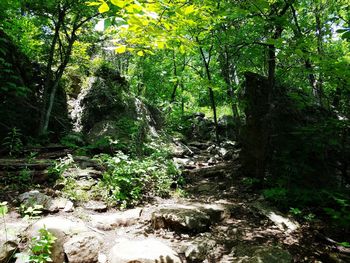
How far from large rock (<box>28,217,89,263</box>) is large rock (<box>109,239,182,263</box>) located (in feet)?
2.19

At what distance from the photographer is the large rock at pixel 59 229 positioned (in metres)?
3.80

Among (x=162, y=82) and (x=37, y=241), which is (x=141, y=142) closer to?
(x=37, y=241)

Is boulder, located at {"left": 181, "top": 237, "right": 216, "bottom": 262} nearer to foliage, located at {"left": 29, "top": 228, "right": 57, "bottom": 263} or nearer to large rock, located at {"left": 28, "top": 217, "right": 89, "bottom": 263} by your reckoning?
large rock, located at {"left": 28, "top": 217, "right": 89, "bottom": 263}

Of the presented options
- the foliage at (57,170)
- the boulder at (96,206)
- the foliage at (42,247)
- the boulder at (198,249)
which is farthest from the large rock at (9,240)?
the boulder at (198,249)

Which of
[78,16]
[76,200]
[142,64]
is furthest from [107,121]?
[142,64]

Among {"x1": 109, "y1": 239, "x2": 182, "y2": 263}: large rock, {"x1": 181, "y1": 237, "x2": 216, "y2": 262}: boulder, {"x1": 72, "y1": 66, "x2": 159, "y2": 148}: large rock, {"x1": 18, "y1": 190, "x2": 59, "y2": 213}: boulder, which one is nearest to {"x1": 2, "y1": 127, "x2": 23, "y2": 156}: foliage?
{"x1": 18, "y1": 190, "x2": 59, "y2": 213}: boulder

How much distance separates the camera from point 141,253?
384 centimetres

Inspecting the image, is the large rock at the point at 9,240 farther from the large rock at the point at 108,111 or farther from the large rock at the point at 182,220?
the large rock at the point at 108,111

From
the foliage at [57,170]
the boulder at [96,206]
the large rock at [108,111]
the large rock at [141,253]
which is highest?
the large rock at [108,111]

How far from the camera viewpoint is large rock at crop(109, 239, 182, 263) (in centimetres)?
375

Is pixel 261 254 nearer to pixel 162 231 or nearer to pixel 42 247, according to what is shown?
pixel 162 231

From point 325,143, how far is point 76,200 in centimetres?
570

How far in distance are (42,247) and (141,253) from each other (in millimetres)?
1304

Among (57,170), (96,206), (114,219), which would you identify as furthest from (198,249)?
(57,170)
